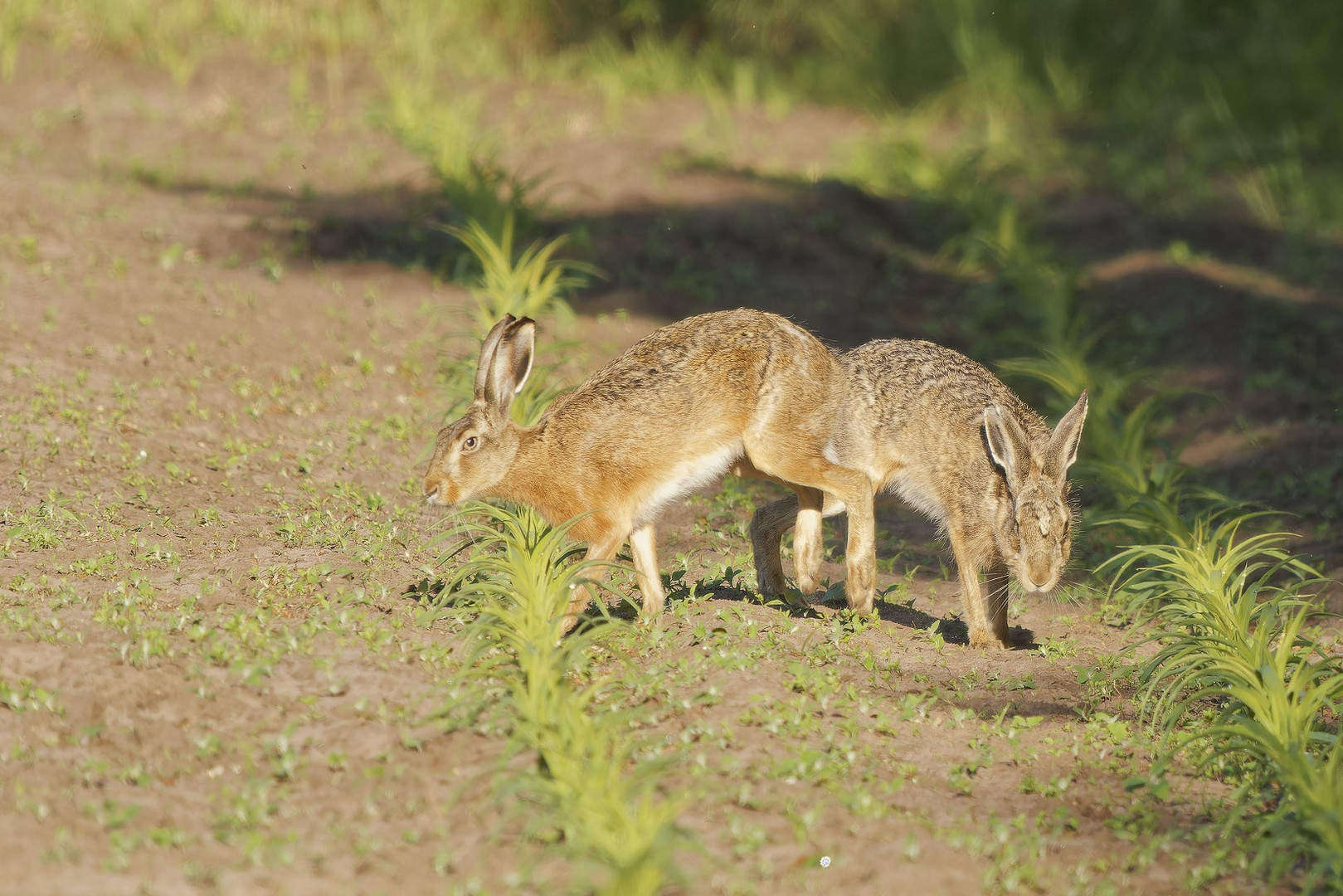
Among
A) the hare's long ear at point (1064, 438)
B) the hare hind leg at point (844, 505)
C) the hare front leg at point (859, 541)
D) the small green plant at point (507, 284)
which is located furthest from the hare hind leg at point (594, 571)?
the small green plant at point (507, 284)

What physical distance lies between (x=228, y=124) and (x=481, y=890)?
10850 millimetres

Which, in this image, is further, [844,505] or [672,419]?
[844,505]

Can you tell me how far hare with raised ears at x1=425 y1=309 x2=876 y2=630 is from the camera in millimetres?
6332

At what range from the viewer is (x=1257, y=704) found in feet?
16.5

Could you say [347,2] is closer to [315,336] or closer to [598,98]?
[598,98]

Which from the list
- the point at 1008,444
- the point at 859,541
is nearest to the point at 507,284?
the point at 859,541

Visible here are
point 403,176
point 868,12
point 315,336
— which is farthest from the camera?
point 868,12

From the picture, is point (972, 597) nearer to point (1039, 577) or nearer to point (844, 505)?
point (1039, 577)

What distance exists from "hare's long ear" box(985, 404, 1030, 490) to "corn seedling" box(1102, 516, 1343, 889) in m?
0.65

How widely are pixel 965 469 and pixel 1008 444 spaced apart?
0.34 metres

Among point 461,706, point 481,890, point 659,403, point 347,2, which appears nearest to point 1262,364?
point 659,403

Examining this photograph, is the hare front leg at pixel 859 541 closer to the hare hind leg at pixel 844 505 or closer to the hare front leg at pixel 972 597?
the hare hind leg at pixel 844 505

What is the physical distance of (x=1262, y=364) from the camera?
10.3 m

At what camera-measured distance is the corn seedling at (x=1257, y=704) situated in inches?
176
